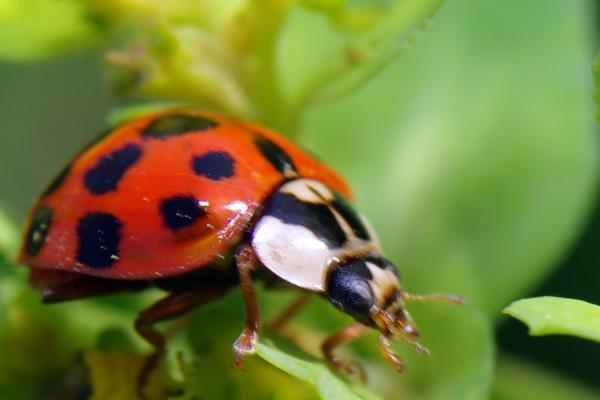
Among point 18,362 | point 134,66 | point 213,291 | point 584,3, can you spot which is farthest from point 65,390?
point 584,3

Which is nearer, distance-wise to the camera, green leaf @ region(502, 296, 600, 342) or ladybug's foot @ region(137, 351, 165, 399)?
green leaf @ region(502, 296, 600, 342)

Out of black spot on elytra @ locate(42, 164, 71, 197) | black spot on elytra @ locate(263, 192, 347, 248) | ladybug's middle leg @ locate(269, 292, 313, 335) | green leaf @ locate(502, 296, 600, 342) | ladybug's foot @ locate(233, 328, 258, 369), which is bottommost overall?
ladybug's middle leg @ locate(269, 292, 313, 335)

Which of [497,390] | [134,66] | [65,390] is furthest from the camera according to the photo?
[497,390]

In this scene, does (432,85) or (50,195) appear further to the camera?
(432,85)

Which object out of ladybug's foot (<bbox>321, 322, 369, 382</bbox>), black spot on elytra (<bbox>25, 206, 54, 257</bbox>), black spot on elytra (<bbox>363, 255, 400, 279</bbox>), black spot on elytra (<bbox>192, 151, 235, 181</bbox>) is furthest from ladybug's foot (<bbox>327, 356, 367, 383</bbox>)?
black spot on elytra (<bbox>25, 206, 54, 257</bbox>)

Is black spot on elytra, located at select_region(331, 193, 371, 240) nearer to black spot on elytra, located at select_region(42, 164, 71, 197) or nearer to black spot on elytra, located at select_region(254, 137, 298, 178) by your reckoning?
black spot on elytra, located at select_region(254, 137, 298, 178)

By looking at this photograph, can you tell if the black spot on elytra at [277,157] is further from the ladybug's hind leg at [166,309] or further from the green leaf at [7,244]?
the green leaf at [7,244]

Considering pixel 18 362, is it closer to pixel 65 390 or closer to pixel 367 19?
pixel 65 390

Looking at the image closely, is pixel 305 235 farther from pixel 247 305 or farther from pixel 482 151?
pixel 482 151
